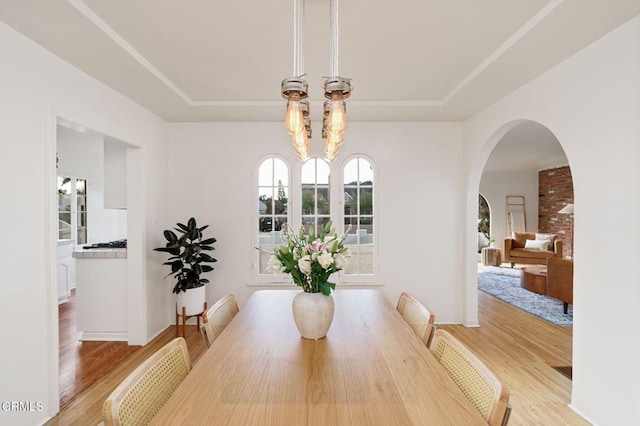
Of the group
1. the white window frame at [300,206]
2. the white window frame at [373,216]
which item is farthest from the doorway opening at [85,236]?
the white window frame at [373,216]

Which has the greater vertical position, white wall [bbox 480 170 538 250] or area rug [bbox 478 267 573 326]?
white wall [bbox 480 170 538 250]

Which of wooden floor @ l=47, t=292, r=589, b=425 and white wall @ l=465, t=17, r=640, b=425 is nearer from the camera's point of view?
white wall @ l=465, t=17, r=640, b=425

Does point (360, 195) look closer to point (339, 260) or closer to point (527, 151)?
point (339, 260)

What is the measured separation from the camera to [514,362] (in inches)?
118

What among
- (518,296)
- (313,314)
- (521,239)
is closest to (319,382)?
(313,314)

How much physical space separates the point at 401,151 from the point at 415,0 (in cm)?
235

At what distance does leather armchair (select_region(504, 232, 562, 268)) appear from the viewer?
22.8 feet

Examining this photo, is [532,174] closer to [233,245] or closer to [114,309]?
[233,245]

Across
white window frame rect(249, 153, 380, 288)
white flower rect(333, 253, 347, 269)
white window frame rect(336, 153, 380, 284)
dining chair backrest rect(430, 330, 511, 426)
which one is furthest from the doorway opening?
dining chair backrest rect(430, 330, 511, 426)

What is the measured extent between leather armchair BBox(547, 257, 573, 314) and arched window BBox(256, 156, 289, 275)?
12.2ft

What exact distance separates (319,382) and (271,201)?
308 cm

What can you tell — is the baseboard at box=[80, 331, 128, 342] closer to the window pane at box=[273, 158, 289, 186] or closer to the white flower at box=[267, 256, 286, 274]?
the window pane at box=[273, 158, 289, 186]

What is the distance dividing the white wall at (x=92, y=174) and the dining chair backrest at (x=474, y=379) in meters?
6.00

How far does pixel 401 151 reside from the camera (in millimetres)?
4055
